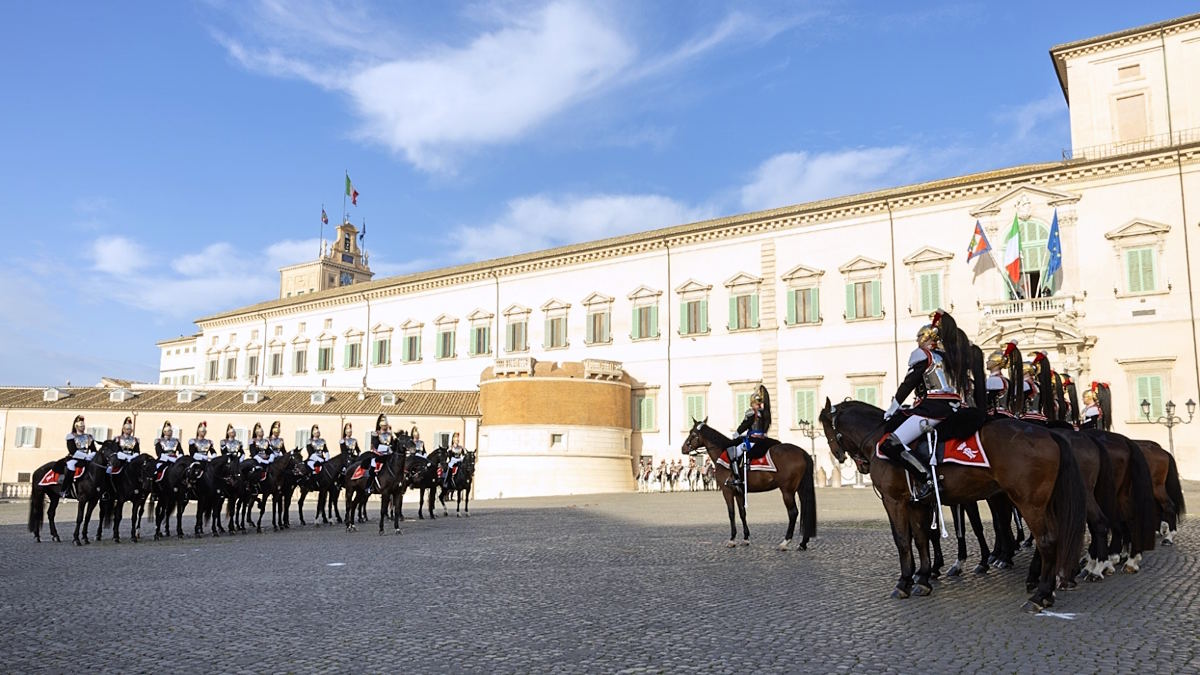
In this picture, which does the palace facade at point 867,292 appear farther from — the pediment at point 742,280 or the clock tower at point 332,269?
the clock tower at point 332,269

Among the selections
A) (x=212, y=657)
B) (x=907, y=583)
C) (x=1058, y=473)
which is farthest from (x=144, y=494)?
(x=1058, y=473)

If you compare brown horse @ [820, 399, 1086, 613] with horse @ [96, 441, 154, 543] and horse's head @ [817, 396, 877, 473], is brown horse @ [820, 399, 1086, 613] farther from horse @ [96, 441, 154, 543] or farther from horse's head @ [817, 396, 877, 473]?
horse @ [96, 441, 154, 543]

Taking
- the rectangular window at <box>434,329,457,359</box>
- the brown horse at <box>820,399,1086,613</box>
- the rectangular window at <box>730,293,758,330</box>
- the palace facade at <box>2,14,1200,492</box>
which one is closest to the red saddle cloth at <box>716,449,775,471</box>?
the brown horse at <box>820,399,1086,613</box>

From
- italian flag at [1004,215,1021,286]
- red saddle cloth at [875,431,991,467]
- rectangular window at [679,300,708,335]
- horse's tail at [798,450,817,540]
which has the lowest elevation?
horse's tail at [798,450,817,540]

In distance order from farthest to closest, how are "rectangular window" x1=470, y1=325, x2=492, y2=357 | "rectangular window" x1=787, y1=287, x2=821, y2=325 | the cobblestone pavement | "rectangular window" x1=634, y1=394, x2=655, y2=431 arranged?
"rectangular window" x1=470, y1=325, x2=492, y2=357
"rectangular window" x1=634, y1=394, x2=655, y2=431
"rectangular window" x1=787, y1=287, x2=821, y2=325
the cobblestone pavement

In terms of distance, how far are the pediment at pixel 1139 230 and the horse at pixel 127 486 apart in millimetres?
33401

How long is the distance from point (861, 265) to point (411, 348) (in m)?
28.1

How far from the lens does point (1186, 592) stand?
29.2 feet

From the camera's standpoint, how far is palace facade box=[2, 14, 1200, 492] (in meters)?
32.8

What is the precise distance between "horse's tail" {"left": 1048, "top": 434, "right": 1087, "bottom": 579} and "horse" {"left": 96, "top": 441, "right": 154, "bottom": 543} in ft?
51.0

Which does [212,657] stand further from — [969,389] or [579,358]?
[579,358]

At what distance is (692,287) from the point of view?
4409 cm

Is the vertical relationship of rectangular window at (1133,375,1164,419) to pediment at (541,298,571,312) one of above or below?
below

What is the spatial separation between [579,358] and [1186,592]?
3915cm
